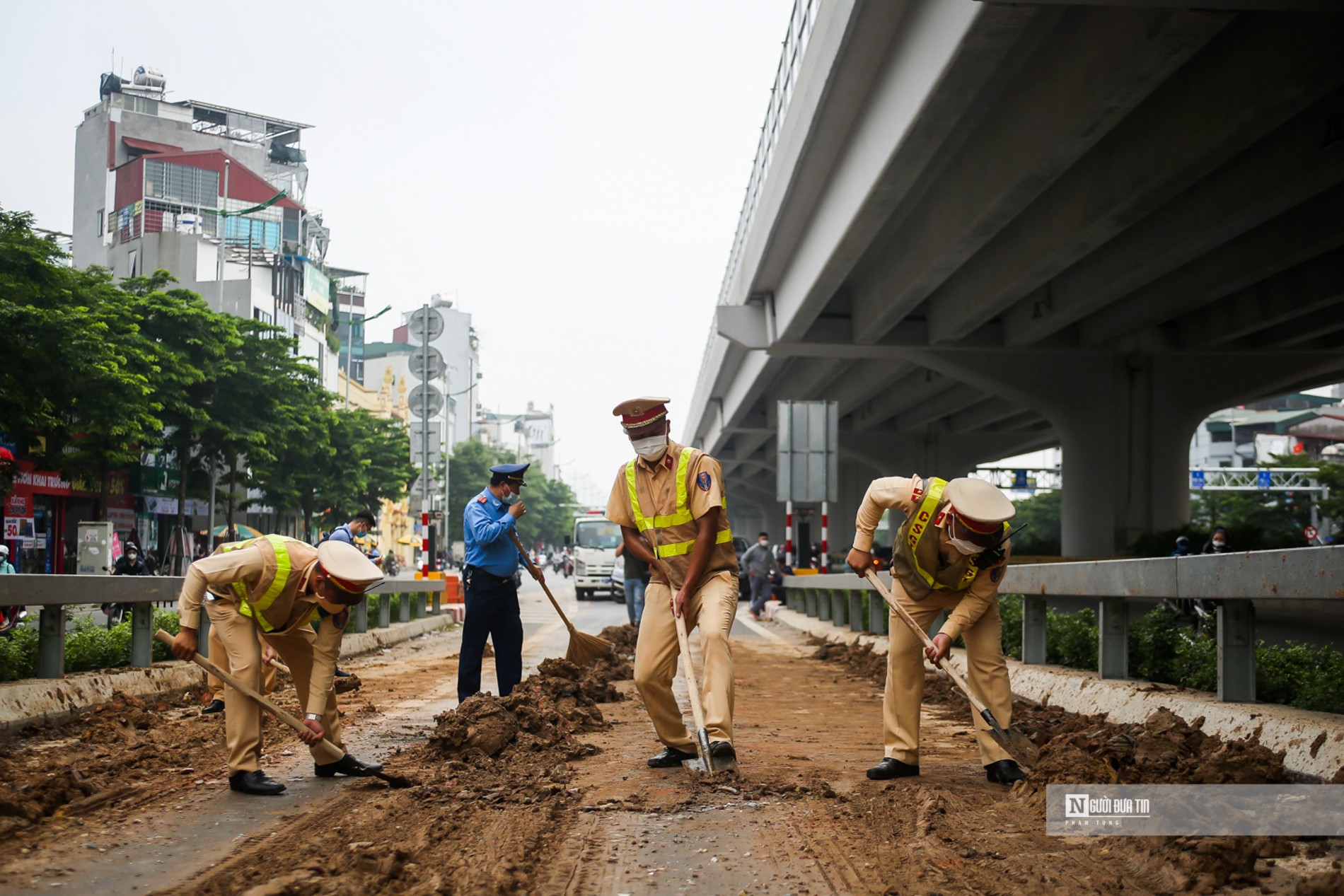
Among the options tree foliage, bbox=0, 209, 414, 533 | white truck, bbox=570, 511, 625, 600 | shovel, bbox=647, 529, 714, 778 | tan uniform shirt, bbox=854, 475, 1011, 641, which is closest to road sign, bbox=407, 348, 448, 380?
tree foliage, bbox=0, 209, 414, 533

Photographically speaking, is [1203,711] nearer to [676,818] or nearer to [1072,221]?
[676,818]

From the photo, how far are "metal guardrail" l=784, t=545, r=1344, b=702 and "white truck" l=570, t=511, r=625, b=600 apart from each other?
2864cm

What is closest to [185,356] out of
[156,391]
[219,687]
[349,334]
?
[156,391]

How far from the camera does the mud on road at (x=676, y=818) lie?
13.5 ft

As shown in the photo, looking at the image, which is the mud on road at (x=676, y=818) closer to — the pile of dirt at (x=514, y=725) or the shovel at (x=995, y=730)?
the pile of dirt at (x=514, y=725)

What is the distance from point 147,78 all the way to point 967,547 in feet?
256

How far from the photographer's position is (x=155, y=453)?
4144 centimetres

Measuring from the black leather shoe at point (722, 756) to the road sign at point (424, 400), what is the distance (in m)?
20.0

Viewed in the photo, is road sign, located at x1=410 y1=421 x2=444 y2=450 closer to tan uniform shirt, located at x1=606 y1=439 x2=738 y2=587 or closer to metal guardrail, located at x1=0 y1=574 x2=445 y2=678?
metal guardrail, located at x1=0 y1=574 x2=445 y2=678

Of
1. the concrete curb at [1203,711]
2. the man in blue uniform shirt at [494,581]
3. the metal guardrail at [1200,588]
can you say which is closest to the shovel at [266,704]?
the man in blue uniform shirt at [494,581]

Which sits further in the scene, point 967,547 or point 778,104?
point 778,104

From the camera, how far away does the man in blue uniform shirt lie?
8523mm

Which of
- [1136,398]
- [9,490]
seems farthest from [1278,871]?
[9,490]

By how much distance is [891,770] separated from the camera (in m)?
6.08
